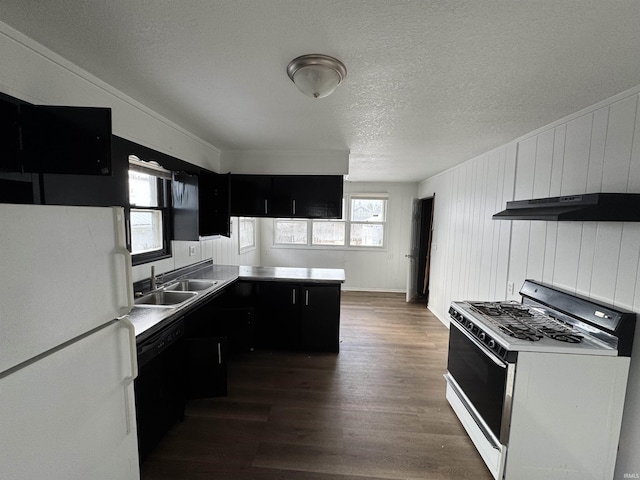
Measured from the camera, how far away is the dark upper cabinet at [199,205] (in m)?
2.85

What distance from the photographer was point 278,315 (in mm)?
3279

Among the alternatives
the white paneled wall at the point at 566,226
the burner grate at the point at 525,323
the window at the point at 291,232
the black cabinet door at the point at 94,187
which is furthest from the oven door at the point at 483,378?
the window at the point at 291,232

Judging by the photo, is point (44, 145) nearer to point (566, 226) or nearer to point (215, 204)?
point (215, 204)

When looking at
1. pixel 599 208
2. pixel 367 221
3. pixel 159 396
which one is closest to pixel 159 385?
pixel 159 396

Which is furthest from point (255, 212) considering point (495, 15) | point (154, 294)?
point (495, 15)

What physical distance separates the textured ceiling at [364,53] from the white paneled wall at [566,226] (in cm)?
18

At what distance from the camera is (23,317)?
81 centimetres

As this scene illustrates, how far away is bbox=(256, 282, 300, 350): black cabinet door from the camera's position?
324 cm

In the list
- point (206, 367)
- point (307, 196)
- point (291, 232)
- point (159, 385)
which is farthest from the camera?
point (291, 232)

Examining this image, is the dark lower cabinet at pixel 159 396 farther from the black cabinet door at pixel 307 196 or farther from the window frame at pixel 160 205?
the black cabinet door at pixel 307 196


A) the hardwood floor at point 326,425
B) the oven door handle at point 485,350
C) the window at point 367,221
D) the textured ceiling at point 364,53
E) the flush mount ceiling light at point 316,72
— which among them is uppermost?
the textured ceiling at point 364,53

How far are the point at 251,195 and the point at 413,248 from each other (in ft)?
10.9

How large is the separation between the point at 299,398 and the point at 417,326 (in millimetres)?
2434

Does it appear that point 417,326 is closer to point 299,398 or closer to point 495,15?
point 299,398
